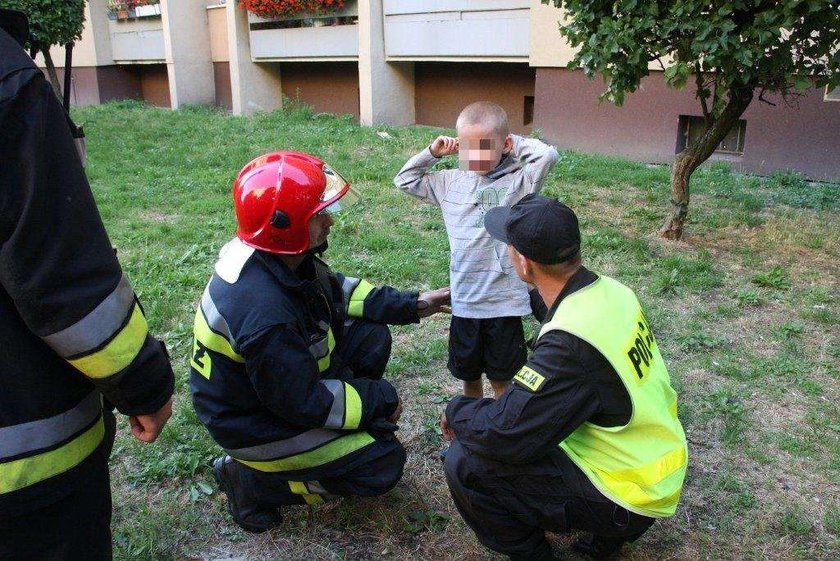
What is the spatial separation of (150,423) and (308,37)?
12267 mm

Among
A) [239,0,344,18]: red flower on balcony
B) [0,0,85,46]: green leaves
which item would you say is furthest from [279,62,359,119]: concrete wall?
[0,0,85,46]: green leaves

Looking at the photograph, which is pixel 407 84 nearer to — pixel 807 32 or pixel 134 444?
pixel 807 32

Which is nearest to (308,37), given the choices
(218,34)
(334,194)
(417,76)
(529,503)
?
(417,76)

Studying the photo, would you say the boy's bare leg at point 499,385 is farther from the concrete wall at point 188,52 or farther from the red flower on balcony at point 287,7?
the concrete wall at point 188,52

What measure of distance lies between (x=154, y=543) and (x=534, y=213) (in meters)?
1.95

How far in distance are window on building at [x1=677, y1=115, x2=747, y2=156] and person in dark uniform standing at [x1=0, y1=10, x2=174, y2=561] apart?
8.22 m

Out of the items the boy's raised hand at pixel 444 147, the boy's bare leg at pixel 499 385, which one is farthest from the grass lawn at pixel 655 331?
the boy's raised hand at pixel 444 147

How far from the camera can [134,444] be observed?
3480 mm

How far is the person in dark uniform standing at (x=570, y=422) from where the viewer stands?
2184 millimetres

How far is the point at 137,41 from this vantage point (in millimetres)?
17266

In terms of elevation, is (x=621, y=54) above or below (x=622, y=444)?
above

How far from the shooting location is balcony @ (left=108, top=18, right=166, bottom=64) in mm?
16594

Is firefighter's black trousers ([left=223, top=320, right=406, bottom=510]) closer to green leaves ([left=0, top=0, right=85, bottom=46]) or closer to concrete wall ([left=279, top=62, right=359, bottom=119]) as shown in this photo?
green leaves ([left=0, top=0, right=85, bottom=46])

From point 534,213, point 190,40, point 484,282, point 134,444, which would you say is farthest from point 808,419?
point 190,40
